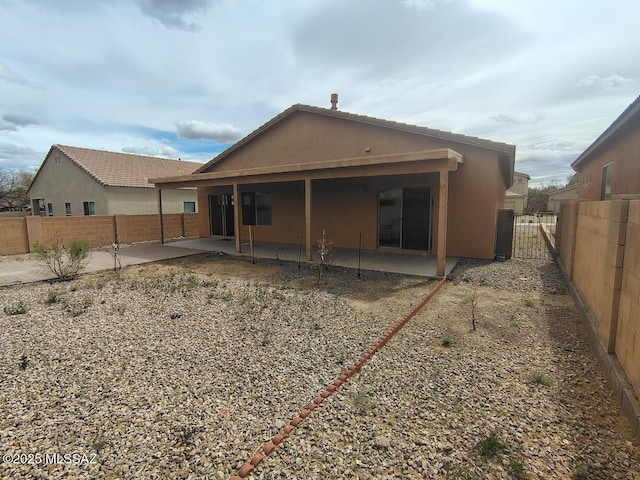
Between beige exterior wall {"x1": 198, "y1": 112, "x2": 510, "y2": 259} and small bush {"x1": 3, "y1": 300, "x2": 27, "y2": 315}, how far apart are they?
24.2 feet

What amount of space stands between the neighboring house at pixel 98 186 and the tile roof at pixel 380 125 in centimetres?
836

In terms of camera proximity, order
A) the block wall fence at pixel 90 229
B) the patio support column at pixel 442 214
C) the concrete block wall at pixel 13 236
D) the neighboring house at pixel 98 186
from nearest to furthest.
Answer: the patio support column at pixel 442 214, the concrete block wall at pixel 13 236, the block wall fence at pixel 90 229, the neighboring house at pixel 98 186

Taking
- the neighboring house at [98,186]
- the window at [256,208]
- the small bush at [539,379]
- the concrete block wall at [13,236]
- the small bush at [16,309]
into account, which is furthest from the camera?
the neighboring house at [98,186]

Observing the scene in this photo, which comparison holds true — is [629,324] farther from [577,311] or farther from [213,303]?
[213,303]

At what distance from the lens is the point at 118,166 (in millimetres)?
21984

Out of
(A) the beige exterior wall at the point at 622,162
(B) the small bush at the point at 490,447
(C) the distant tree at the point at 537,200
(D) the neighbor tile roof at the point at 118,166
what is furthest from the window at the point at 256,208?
(C) the distant tree at the point at 537,200

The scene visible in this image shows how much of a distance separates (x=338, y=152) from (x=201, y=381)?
9590 mm

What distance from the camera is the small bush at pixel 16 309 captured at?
5477 mm

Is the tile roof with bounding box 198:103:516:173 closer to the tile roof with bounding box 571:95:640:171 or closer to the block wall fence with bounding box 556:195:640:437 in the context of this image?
the tile roof with bounding box 571:95:640:171

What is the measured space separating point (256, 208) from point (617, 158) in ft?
40.3

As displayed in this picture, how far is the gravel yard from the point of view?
229 cm

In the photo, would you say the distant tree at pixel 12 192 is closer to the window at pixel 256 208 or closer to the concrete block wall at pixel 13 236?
the concrete block wall at pixel 13 236

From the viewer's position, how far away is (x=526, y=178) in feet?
136

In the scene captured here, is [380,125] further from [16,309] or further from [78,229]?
[78,229]
